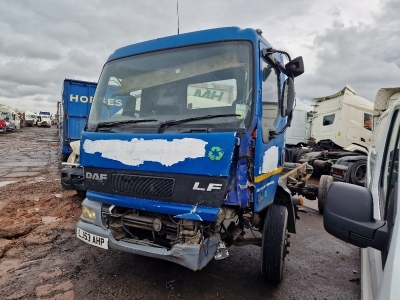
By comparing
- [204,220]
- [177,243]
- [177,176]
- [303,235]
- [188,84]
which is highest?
[188,84]

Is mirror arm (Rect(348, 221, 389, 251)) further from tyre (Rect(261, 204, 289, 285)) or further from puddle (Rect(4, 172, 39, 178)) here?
puddle (Rect(4, 172, 39, 178))

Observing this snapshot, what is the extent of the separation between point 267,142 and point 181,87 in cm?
101

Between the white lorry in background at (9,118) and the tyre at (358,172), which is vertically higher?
the white lorry in background at (9,118)

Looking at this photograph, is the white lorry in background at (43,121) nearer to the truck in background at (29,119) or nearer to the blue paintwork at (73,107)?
the truck in background at (29,119)

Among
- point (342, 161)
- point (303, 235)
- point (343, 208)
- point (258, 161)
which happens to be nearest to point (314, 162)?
point (342, 161)

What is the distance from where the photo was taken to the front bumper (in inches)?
99.0

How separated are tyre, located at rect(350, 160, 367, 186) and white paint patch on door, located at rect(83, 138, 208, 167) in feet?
22.8

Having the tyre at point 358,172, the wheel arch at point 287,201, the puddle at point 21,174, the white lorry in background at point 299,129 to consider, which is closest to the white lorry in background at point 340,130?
the tyre at point 358,172

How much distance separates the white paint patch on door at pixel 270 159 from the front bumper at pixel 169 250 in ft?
2.73

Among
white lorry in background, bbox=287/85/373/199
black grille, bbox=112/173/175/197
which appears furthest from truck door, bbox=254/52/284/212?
white lorry in background, bbox=287/85/373/199

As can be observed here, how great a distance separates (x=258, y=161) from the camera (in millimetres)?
2680

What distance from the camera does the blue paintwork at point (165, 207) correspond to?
8.29 ft

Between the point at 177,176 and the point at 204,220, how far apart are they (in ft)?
1.48

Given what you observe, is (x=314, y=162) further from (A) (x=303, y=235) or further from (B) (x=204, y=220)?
(B) (x=204, y=220)
